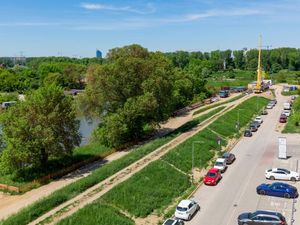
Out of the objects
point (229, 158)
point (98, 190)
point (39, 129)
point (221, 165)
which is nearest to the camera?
point (98, 190)

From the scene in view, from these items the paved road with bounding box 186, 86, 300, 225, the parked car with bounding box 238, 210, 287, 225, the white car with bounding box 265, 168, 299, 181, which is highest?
the parked car with bounding box 238, 210, 287, 225

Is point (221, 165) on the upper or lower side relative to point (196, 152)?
lower

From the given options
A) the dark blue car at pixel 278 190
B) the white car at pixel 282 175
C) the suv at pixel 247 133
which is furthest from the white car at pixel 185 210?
the suv at pixel 247 133

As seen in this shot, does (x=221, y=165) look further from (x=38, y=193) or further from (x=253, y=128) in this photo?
(x=253, y=128)

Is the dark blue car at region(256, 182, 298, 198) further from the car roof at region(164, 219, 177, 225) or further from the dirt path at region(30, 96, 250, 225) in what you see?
the dirt path at region(30, 96, 250, 225)

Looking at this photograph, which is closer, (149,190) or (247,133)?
(149,190)

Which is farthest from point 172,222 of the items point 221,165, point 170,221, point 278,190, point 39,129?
point 39,129

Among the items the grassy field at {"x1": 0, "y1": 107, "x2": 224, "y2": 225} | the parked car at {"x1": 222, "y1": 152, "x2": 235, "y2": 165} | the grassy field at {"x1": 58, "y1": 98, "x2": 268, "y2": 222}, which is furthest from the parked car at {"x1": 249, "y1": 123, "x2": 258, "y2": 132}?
the grassy field at {"x1": 0, "y1": 107, "x2": 224, "y2": 225}
